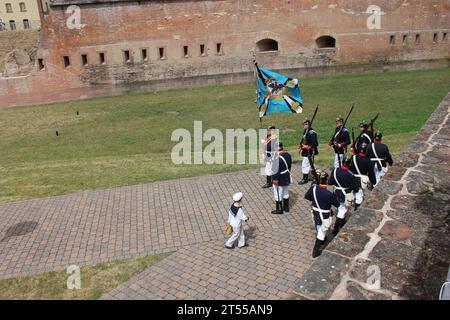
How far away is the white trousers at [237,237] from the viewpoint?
24.6 ft

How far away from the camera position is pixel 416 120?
639 inches

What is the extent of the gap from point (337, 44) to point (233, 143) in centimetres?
1802

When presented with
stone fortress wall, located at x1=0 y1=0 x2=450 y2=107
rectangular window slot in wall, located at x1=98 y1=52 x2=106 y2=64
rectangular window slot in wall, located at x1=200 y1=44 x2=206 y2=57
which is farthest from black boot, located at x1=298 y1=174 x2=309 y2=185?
rectangular window slot in wall, located at x1=98 y1=52 x2=106 y2=64

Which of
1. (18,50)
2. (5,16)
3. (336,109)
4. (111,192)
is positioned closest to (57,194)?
(111,192)

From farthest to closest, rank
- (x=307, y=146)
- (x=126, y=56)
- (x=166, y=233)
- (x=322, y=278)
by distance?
(x=126, y=56)
(x=307, y=146)
(x=166, y=233)
(x=322, y=278)

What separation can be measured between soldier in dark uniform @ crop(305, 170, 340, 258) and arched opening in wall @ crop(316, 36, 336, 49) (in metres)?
24.5

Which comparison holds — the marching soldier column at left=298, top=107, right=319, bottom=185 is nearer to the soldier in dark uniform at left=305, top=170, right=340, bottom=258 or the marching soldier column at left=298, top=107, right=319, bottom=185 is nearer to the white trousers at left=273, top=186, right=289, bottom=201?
the white trousers at left=273, top=186, right=289, bottom=201

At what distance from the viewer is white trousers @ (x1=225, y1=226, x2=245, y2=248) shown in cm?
751

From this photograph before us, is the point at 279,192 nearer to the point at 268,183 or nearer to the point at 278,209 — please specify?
the point at 278,209

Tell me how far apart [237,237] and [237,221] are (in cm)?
37

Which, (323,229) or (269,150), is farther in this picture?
(269,150)

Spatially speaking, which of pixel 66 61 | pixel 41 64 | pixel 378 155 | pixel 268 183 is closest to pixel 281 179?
pixel 268 183

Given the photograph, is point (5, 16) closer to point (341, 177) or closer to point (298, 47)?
point (298, 47)

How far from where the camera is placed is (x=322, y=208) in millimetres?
7094
